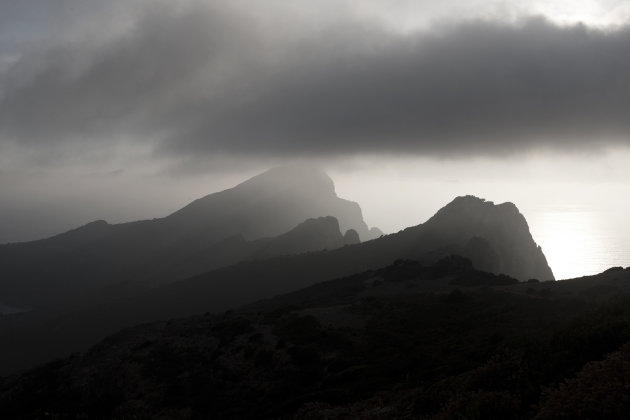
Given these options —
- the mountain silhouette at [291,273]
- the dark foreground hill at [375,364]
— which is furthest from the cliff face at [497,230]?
the dark foreground hill at [375,364]

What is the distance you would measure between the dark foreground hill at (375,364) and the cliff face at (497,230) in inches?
2860

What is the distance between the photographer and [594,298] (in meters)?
45.1

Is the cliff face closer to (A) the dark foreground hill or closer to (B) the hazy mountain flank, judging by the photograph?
(B) the hazy mountain flank

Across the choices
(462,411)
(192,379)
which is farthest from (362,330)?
(462,411)

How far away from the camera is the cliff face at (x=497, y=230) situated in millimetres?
141750

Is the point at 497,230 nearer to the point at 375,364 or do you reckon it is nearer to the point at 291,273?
the point at 291,273

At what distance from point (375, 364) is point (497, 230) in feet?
396

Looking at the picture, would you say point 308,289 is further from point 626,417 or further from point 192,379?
point 626,417

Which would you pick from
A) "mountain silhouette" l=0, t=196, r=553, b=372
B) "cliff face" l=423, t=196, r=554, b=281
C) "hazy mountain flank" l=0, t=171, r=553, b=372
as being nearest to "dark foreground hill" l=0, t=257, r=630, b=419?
"hazy mountain flank" l=0, t=171, r=553, b=372

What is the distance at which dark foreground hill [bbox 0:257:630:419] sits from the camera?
54.8 ft

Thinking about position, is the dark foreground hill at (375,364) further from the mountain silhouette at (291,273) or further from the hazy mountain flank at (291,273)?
the mountain silhouette at (291,273)

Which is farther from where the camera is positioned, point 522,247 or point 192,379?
point 522,247

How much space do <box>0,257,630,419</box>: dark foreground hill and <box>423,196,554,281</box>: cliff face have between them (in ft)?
238

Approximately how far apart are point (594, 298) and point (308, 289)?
71.8m
